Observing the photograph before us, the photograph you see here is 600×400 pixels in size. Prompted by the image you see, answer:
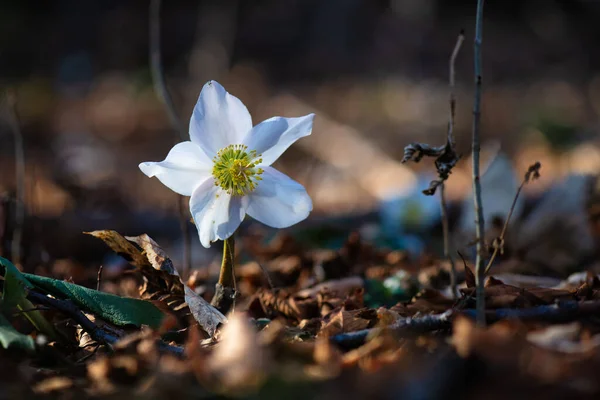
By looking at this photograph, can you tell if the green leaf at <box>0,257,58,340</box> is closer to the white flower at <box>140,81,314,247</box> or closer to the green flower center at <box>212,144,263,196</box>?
the white flower at <box>140,81,314,247</box>

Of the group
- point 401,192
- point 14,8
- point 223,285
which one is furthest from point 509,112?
point 14,8

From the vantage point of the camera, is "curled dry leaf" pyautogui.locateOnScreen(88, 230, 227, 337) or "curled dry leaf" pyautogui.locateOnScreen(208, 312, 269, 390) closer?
"curled dry leaf" pyautogui.locateOnScreen(208, 312, 269, 390)

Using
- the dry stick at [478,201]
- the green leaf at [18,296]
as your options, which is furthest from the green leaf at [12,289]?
the dry stick at [478,201]

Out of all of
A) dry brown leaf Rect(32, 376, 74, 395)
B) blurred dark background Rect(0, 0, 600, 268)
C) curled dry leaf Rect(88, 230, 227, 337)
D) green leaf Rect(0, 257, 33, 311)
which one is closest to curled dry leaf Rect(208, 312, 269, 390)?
dry brown leaf Rect(32, 376, 74, 395)

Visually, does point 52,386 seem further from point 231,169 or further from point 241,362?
point 231,169

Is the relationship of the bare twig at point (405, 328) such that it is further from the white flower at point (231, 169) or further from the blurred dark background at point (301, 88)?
the blurred dark background at point (301, 88)

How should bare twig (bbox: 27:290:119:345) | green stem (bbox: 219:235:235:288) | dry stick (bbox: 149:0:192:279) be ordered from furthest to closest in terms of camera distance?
dry stick (bbox: 149:0:192:279) < green stem (bbox: 219:235:235:288) < bare twig (bbox: 27:290:119:345)

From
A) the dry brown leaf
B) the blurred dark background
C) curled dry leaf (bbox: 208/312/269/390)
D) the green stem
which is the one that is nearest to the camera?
curled dry leaf (bbox: 208/312/269/390)
